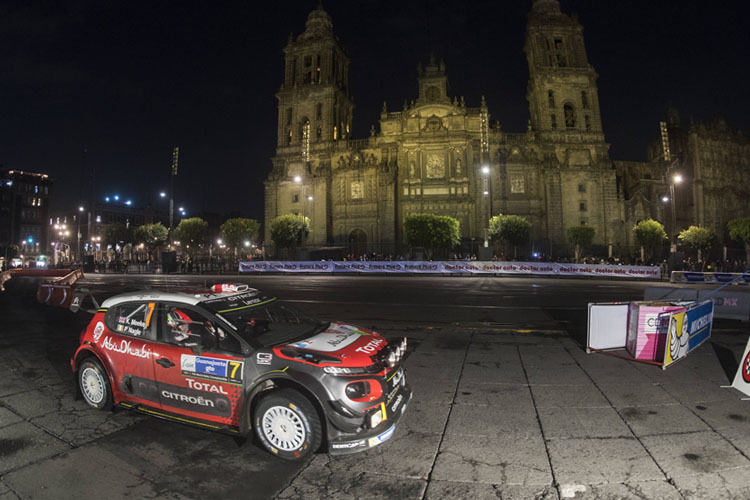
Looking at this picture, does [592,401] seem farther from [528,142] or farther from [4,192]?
[4,192]

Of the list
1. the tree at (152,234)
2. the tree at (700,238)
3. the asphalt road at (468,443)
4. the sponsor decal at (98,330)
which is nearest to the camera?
the asphalt road at (468,443)

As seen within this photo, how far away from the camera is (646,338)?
291 inches

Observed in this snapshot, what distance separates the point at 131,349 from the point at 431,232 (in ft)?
133

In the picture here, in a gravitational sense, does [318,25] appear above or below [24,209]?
above

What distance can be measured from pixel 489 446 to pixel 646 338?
16.6 ft

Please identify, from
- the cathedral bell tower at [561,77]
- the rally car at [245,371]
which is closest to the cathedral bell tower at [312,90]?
the cathedral bell tower at [561,77]

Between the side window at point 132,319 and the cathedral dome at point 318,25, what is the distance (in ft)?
215

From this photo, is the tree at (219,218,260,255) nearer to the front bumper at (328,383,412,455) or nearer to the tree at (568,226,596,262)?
the tree at (568,226,596,262)

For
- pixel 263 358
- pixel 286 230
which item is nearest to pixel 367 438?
pixel 263 358

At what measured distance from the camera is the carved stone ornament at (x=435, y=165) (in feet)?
181

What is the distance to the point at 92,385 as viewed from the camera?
5172mm

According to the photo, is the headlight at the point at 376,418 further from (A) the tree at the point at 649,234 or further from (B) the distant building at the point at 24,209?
(B) the distant building at the point at 24,209

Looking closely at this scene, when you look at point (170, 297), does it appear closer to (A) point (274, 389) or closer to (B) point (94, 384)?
(B) point (94, 384)

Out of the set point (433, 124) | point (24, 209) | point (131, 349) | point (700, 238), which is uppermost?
point (433, 124)
